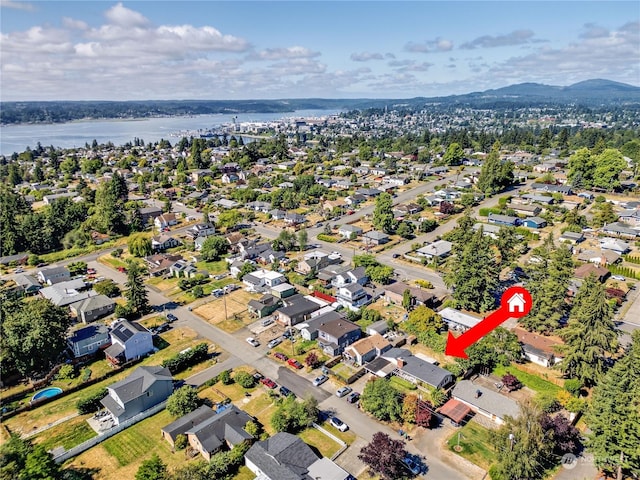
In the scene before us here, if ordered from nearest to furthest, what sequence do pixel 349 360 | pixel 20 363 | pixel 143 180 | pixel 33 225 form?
pixel 20 363 < pixel 349 360 < pixel 33 225 < pixel 143 180

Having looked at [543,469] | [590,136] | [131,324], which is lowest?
[543,469]

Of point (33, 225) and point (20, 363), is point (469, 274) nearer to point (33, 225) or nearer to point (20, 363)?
point (20, 363)

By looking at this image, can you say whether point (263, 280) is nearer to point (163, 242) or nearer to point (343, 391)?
point (343, 391)

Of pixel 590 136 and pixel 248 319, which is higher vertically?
pixel 590 136

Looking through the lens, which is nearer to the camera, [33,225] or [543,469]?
[543,469]

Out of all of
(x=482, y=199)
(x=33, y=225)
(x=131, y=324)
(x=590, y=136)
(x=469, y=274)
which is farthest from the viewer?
(x=590, y=136)

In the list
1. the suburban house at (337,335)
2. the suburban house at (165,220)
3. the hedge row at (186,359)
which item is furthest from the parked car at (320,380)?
the suburban house at (165,220)

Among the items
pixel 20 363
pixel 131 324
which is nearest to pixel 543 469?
pixel 131 324
